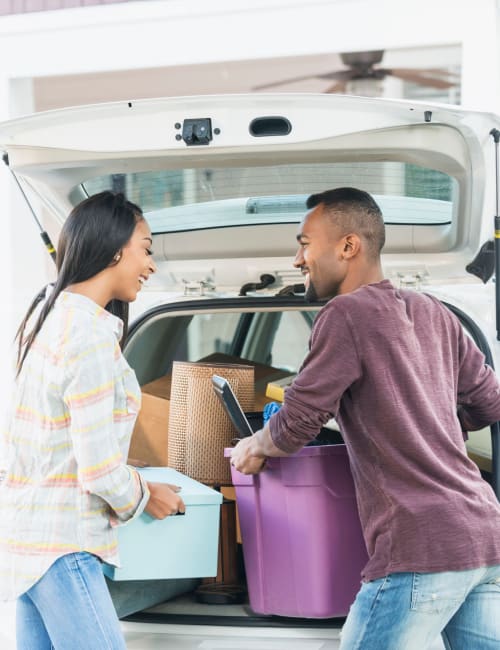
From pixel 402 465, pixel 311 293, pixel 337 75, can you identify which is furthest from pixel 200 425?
pixel 337 75

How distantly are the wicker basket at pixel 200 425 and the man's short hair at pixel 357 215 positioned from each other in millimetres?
658

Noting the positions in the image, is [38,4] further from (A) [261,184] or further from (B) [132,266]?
(B) [132,266]

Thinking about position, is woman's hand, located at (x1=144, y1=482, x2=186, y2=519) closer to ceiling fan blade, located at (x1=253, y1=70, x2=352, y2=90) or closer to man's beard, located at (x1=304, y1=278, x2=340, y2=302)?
man's beard, located at (x1=304, y1=278, x2=340, y2=302)

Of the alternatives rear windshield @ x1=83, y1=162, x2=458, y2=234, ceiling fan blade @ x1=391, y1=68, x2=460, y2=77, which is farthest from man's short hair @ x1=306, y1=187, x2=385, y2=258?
ceiling fan blade @ x1=391, y1=68, x2=460, y2=77

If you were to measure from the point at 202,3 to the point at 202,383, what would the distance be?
3.17m

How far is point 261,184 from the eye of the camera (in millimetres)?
2641

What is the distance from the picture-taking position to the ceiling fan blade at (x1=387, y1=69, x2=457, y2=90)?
7.05 meters

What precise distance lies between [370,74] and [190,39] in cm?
198

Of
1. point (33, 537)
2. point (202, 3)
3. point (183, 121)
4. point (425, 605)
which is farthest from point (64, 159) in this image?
point (202, 3)

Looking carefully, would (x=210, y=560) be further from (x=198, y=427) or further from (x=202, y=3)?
(x=202, y=3)

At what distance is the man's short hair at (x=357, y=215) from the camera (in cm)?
216

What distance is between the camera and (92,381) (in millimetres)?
1867

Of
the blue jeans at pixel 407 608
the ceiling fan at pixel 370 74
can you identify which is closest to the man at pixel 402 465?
the blue jeans at pixel 407 608

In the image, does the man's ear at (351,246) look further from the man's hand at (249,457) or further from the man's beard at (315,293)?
the man's hand at (249,457)
